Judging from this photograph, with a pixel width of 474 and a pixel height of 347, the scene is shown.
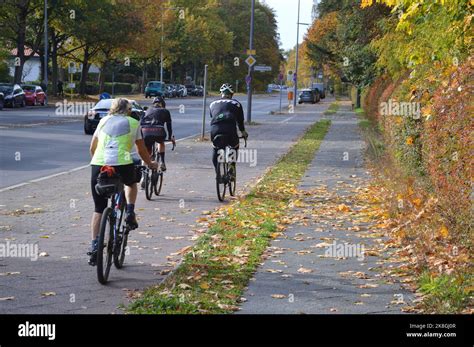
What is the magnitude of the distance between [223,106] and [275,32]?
409ft

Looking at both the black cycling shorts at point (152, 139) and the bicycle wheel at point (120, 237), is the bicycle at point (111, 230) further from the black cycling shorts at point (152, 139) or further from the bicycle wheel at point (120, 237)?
the black cycling shorts at point (152, 139)

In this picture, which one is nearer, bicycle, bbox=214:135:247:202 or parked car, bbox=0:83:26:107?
bicycle, bbox=214:135:247:202

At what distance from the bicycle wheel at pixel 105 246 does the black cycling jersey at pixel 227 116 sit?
21.1ft

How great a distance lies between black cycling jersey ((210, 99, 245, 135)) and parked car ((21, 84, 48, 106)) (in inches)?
1657

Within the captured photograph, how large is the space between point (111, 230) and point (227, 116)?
648cm

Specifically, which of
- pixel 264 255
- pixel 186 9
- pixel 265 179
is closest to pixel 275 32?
pixel 186 9

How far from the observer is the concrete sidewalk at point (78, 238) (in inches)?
313

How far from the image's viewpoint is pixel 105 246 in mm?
8664

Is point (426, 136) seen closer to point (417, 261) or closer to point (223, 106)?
point (417, 261)

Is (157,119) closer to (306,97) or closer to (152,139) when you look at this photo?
(152,139)

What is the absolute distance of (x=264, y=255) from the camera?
32.5ft

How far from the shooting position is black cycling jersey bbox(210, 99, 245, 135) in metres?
15.0

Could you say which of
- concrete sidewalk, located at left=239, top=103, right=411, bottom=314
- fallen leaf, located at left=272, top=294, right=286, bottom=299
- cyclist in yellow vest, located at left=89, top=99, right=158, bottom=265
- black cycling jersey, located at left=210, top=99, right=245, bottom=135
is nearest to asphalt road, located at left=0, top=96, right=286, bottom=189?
black cycling jersey, located at left=210, top=99, right=245, bottom=135

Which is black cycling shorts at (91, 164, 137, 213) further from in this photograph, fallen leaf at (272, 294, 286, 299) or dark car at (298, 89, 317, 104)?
dark car at (298, 89, 317, 104)
